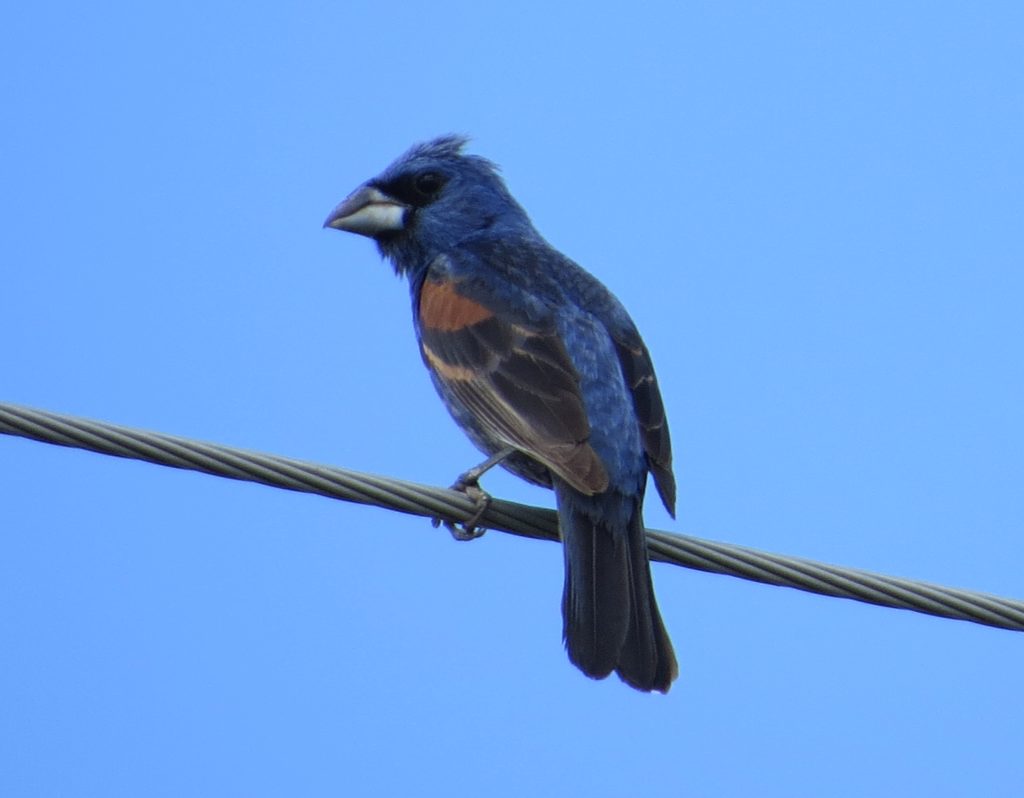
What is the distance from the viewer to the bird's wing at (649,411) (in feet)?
20.4

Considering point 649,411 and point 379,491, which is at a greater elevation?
point 649,411

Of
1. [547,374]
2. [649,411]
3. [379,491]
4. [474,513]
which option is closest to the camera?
[379,491]

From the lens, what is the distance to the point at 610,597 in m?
5.71

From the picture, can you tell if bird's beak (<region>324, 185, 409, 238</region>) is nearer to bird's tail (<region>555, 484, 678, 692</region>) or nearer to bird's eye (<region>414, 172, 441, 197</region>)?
bird's eye (<region>414, 172, 441, 197</region>)

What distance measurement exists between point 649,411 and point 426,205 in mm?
2354

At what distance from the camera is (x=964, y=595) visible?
4516mm

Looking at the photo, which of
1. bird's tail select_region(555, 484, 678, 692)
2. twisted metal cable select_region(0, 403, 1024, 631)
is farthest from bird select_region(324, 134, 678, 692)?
twisted metal cable select_region(0, 403, 1024, 631)

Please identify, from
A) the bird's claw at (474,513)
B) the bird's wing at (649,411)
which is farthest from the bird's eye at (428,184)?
the bird's claw at (474,513)

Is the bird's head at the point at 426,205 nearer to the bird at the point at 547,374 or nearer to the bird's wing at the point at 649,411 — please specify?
the bird at the point at 547,374

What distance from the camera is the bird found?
5750 mm

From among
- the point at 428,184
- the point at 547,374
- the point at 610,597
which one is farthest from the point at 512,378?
the point at 428,184

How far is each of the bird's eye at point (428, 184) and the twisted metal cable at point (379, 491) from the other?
11.9 ft

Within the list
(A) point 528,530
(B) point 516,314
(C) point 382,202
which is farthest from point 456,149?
(A) point 528,530

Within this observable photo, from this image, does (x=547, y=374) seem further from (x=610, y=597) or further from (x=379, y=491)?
(x=379, y=491)
